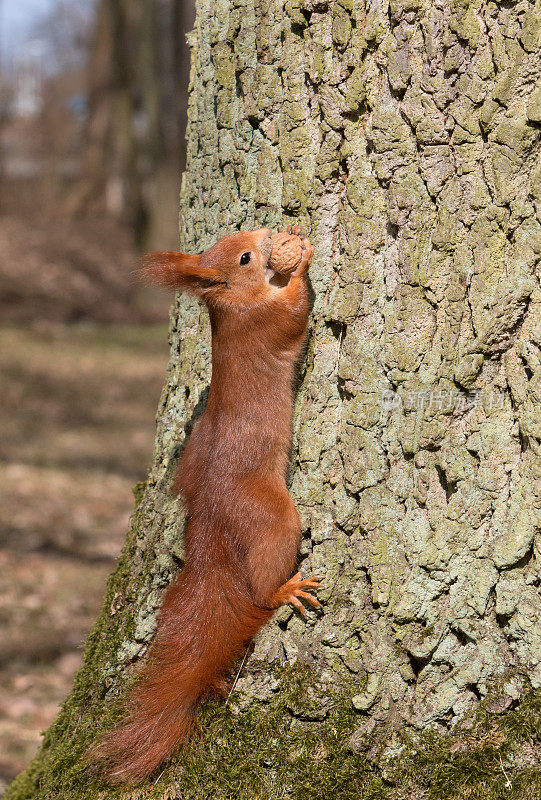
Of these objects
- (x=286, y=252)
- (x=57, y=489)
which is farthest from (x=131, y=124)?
(x=286, y=252)

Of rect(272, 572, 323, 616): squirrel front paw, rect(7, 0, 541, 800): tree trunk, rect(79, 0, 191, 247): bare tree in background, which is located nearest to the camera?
rect(7, 0, 541, 800): tree trunk

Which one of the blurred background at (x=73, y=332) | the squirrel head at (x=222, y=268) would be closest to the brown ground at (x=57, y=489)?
the blurred background at (x=73, y=332)

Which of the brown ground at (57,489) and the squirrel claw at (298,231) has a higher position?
the squirrel claw at (298,231)

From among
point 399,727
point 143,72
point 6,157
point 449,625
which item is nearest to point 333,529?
point 449,625

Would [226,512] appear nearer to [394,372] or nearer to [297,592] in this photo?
[297,592]

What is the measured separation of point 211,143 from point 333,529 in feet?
3.33

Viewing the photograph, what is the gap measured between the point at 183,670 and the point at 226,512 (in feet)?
1.24

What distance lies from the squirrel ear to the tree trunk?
213 mm

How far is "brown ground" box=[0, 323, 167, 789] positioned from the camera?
3.80 metres

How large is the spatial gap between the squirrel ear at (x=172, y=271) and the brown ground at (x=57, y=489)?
2186 mm

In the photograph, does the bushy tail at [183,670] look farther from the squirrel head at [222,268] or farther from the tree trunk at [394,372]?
the squirrel head at [222,268]

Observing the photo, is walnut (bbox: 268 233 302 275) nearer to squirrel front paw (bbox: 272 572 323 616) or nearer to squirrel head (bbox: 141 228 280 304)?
squirrel head (bbox: 141 228 280 304)

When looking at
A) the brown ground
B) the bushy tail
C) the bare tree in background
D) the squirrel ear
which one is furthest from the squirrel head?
the bare tree in background

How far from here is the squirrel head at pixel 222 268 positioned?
201 centimetres
